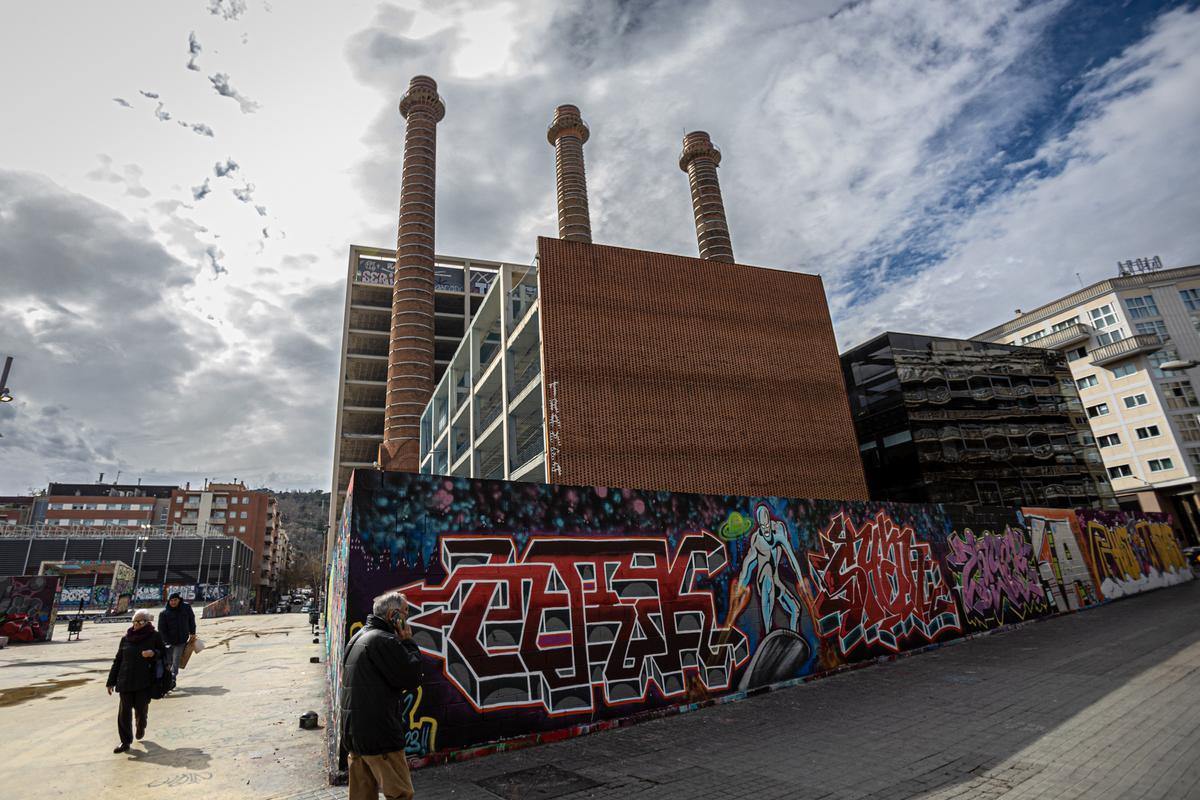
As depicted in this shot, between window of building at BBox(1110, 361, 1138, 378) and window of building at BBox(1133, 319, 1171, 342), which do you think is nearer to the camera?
window of building at BBox(1110, 361, 1138, 378)

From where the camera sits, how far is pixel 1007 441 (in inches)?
1422

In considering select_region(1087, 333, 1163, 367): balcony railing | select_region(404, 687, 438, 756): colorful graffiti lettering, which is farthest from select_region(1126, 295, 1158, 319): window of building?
select_region(404, 687, 438, 756): colorful graffiti lettering

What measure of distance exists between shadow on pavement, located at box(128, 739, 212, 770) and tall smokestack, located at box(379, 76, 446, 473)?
26355mm

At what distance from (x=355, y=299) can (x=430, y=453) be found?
1903 cm

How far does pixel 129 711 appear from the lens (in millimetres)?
6707

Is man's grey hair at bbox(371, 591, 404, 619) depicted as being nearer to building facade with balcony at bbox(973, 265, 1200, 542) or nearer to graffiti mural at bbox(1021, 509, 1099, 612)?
graffiti mural at bbox(1021, 509, 1099, 612)

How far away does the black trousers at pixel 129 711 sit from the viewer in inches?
262

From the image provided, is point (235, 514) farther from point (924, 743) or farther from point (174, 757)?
point (924, 743)

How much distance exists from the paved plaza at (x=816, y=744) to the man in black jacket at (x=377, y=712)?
1356 millimetres

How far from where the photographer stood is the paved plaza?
4.80m

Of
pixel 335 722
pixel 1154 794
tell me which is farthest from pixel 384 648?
pixel 1154 794

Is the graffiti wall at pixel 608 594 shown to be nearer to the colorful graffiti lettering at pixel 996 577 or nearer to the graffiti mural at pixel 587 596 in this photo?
the graffiti mural at pixel 587 596

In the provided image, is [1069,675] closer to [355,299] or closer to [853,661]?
[853,661]

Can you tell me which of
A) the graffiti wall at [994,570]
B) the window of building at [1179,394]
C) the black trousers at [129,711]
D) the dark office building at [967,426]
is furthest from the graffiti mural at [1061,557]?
the window of building at [1179,394]
